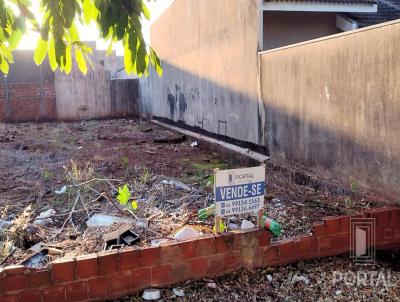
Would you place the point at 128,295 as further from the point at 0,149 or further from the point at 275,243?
the point at 0,149

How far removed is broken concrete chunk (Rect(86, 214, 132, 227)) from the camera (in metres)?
3.68

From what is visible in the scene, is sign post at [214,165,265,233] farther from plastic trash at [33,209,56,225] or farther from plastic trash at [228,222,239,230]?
plastic trash at [33,209,56,225]

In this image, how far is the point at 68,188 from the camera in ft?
17.2

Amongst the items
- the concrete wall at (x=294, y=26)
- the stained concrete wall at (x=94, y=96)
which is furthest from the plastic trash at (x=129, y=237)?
the stained concrete wall at (x=94, y=96)

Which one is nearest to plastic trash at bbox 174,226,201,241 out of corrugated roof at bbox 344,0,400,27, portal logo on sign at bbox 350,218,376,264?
portal logo on sign at bbox 350,218,376,264

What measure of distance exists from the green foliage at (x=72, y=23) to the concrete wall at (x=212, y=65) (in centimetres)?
546

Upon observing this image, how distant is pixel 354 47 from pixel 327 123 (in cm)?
102

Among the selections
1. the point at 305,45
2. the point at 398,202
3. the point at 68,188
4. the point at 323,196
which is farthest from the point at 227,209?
the point at 305,45

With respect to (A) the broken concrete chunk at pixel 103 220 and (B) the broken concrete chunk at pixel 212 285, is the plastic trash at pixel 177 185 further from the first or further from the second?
(B) the broken concrete chunk at pixel 212 285

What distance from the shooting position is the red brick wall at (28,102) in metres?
17.0

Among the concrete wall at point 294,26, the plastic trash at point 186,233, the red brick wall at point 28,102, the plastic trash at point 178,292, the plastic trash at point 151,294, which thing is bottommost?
the plastic trash at point 178,292

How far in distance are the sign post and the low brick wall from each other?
19 cm

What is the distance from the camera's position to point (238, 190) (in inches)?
111

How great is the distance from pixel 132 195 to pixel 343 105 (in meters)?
2.81
